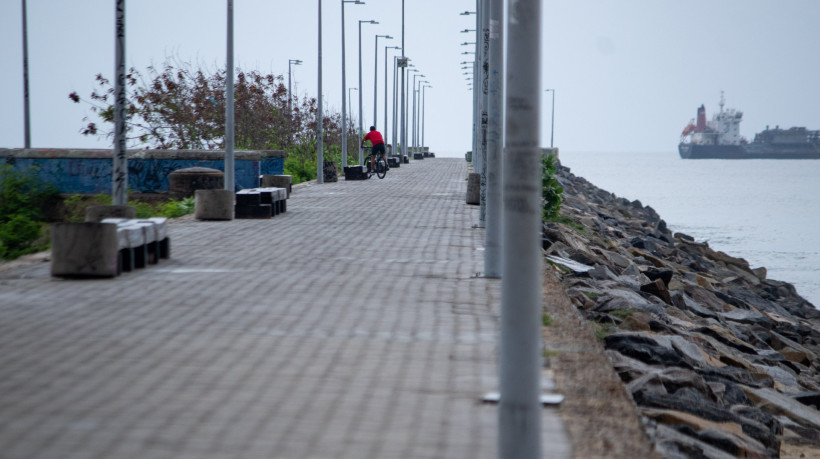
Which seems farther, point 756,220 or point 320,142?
point 756,220

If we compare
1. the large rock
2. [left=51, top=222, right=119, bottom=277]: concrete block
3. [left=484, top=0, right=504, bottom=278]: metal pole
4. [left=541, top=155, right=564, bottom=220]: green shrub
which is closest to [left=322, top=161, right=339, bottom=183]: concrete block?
[left=541, top=155, right=564, bottom=220]: green shrub

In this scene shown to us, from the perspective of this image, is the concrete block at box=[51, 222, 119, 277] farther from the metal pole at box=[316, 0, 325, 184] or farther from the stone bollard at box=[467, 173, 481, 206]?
the metal pole at box=[316, 0, 325, 184]

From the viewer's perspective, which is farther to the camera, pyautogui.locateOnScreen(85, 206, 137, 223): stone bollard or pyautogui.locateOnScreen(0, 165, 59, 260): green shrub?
pyautogui.locateOnScreen(0, 165, 59, 260): green shrub

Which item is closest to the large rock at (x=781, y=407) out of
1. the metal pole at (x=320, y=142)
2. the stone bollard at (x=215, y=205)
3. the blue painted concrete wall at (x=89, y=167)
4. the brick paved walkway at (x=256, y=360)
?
the brick paved walkway at (x=256, y=360)

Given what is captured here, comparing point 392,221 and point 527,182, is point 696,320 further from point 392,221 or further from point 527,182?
point 527,182

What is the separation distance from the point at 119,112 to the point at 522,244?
10255 millimetres

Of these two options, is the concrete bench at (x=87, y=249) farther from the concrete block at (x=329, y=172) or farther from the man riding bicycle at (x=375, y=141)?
the man riding bicycle at (x=375, y=141)

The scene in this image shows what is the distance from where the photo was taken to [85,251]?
35.5 ft

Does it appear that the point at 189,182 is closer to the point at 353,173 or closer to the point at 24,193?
the point at 24,193

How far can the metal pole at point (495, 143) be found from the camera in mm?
11398

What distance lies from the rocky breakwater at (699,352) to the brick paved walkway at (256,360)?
1226 mm

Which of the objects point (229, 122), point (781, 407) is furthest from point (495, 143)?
point (229, 122)

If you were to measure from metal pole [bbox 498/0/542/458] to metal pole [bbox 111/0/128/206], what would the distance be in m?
9.91

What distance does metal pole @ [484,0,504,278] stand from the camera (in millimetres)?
11398
